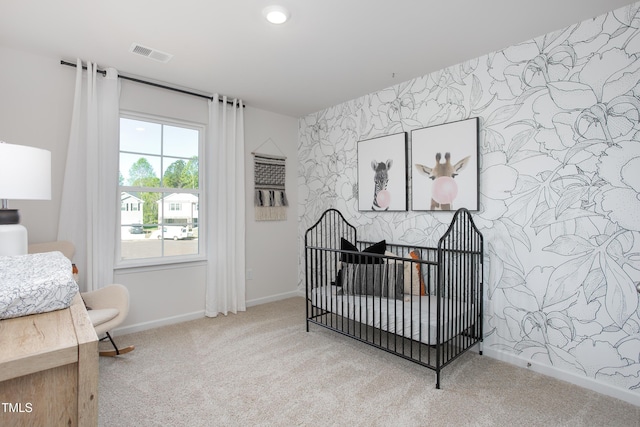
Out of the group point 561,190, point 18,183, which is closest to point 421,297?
point 561,190

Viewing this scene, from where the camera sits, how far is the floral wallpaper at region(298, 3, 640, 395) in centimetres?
193

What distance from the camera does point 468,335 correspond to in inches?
94.6

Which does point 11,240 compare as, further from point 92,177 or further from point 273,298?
point 273,298

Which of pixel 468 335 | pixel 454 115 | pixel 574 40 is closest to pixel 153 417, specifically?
pixel 468 335

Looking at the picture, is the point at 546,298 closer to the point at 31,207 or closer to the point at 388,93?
the point at 388,93

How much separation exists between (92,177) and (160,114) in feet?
2.83

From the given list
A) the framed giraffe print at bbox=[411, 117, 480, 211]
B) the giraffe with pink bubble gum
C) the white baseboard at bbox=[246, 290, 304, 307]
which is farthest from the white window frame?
the giraffe with pink bubble gum

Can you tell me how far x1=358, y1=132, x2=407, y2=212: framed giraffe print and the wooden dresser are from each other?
277 centimetres

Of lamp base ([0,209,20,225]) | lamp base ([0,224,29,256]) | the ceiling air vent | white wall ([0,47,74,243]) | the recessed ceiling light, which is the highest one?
the ceiling air vent

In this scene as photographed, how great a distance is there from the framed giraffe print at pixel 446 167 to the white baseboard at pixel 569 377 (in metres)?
1.11

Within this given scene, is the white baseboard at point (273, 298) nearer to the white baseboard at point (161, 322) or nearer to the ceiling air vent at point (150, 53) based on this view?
the white baseboard at point (161, 322)

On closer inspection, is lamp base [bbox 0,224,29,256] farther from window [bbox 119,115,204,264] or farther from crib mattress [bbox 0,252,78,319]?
window [bbox 119,115,204,264]

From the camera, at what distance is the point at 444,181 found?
2.75m

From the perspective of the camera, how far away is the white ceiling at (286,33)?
6.40ft
